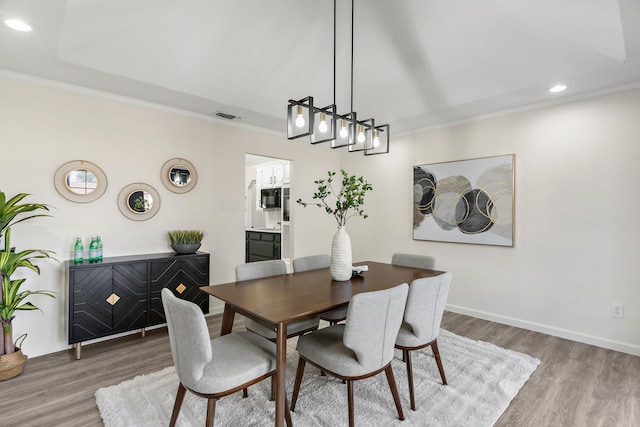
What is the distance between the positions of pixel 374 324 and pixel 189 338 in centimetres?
91

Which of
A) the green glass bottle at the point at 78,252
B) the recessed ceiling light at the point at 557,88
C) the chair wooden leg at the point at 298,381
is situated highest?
the recessed ceiling light at the point at 557,88

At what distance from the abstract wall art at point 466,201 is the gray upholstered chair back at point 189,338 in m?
3.28

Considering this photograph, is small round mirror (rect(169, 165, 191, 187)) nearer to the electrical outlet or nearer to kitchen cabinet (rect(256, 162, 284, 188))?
kitchen cabinet (rect(256, 162, 284, 188))

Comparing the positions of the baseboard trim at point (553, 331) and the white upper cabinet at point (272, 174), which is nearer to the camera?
the baseboard trim at point (553, 331)

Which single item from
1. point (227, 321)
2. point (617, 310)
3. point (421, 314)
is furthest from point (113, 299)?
point (617, 310)

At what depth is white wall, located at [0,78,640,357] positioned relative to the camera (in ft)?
8.97

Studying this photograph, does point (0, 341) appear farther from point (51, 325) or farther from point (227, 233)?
point (227, 233)

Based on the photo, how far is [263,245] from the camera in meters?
6.25

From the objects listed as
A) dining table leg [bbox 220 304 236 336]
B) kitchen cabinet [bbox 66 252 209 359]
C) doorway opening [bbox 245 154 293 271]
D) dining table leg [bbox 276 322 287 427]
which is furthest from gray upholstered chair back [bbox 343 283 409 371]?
doorway opening [bbox 245 154 293 271]

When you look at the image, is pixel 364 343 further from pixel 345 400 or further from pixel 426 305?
pixel 345 400

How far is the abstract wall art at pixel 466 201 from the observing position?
3.49 meters

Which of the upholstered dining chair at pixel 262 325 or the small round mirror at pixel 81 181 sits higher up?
the small round mirror at pixel 81 181

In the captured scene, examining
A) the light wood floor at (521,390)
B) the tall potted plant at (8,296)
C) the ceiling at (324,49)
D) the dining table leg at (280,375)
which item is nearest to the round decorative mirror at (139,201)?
the tall potted plant at (8,296)

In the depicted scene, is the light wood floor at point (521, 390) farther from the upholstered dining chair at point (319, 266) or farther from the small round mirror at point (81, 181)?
the small round mirror at point (81, 181)
